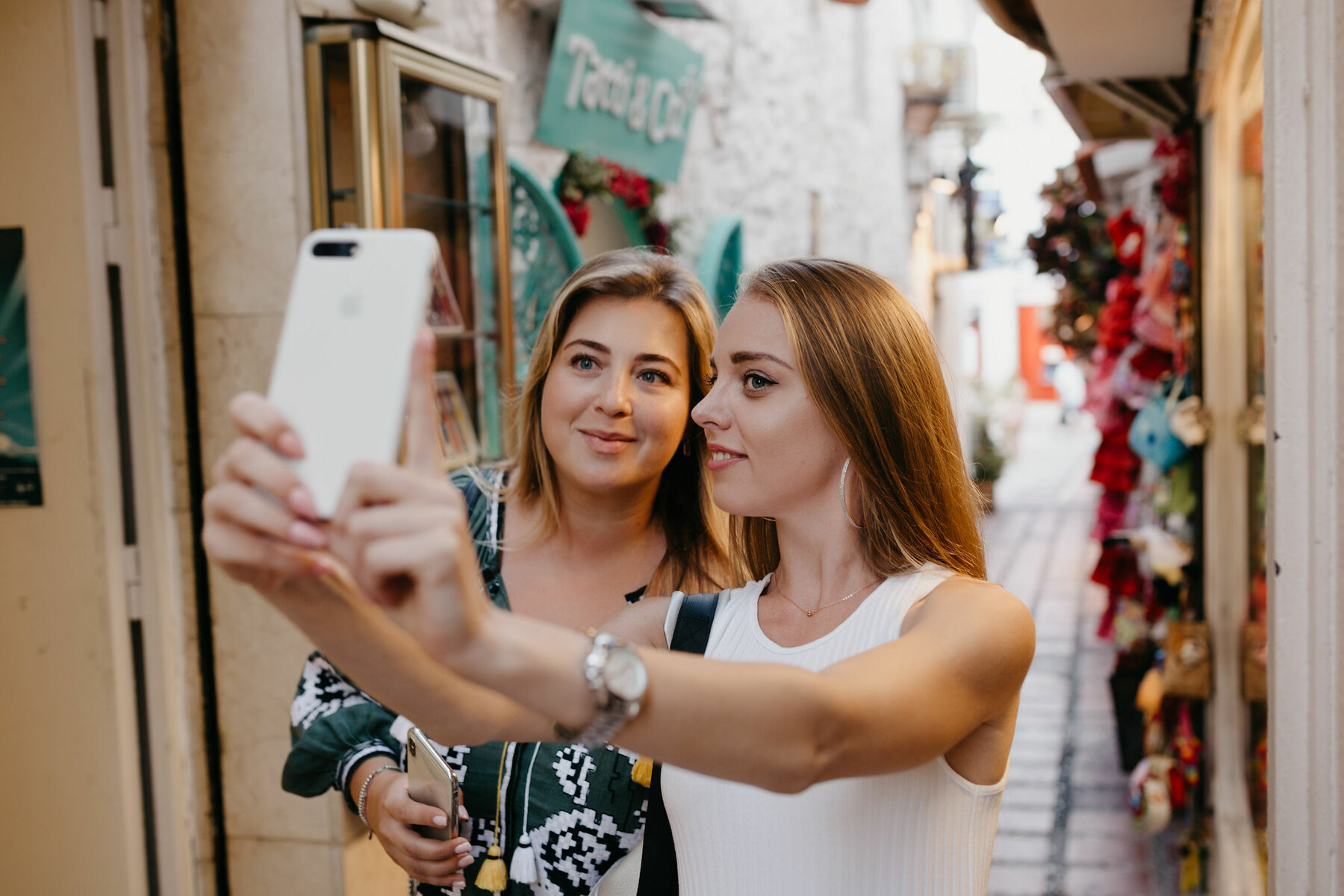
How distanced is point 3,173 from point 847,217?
24.1 ft

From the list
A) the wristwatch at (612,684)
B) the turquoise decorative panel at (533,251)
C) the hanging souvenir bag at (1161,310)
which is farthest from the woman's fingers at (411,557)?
the hanging souvenir bag at (1161,310)

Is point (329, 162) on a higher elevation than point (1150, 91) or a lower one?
lower

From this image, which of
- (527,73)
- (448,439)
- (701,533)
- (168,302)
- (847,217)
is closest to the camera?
(701,533)

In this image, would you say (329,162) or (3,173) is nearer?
(3,173)

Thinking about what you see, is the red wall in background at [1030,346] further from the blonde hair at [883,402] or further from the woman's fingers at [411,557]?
the woman's fingers at [411,557]

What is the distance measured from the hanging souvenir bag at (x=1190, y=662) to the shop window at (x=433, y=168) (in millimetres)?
2236

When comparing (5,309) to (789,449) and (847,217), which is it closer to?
(789,449)

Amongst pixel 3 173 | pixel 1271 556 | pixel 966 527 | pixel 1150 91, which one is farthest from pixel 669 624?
pixel 1150 91

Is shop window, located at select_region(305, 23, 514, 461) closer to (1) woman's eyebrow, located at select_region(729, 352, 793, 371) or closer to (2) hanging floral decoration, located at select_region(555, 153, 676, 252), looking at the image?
(2) hanging floral decoration, located at select_region(555, 153, 676, 252)

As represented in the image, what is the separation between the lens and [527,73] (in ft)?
13.8

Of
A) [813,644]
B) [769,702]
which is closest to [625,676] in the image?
[769,702]

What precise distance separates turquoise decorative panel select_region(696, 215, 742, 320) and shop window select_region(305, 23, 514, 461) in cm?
208

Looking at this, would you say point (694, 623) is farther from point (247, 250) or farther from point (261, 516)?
point (247, 250)

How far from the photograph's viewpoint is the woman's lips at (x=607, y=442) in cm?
185
